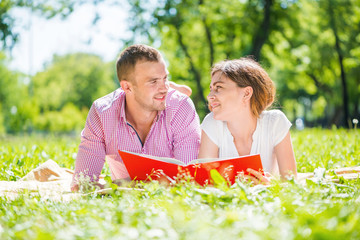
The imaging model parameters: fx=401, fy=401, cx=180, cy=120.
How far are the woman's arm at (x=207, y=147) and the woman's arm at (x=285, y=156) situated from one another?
0.64 meters

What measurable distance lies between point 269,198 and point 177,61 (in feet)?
67.2

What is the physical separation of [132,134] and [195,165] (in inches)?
51.3

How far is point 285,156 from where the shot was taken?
3.97m

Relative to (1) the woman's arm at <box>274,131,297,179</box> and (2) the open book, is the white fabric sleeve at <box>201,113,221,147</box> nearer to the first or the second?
(1) the woman's arm at <box>274,131,297,179</box>

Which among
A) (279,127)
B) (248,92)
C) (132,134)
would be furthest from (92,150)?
(279,127)

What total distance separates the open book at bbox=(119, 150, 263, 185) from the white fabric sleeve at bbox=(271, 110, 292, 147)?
2.71 feet

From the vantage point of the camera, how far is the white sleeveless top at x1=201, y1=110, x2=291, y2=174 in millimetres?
4078

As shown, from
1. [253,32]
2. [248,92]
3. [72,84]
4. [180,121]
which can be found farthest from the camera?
[72,84]

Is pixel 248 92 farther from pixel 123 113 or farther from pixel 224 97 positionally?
pixel 123 113

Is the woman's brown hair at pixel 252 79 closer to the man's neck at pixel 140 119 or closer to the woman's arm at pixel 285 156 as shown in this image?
the woman's arm at pixel 285 156

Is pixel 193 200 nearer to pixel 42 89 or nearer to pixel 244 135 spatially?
pixel 244 135

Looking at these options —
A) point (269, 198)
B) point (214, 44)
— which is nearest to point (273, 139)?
point (269, 198)

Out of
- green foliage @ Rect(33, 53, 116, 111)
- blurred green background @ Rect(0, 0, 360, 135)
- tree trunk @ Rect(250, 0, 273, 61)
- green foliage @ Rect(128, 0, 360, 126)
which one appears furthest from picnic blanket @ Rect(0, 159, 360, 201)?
green foliage @ Rect(33, 53, 116, 111)

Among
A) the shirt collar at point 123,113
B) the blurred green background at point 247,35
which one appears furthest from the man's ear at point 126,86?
the blurred green background at point 247,35
